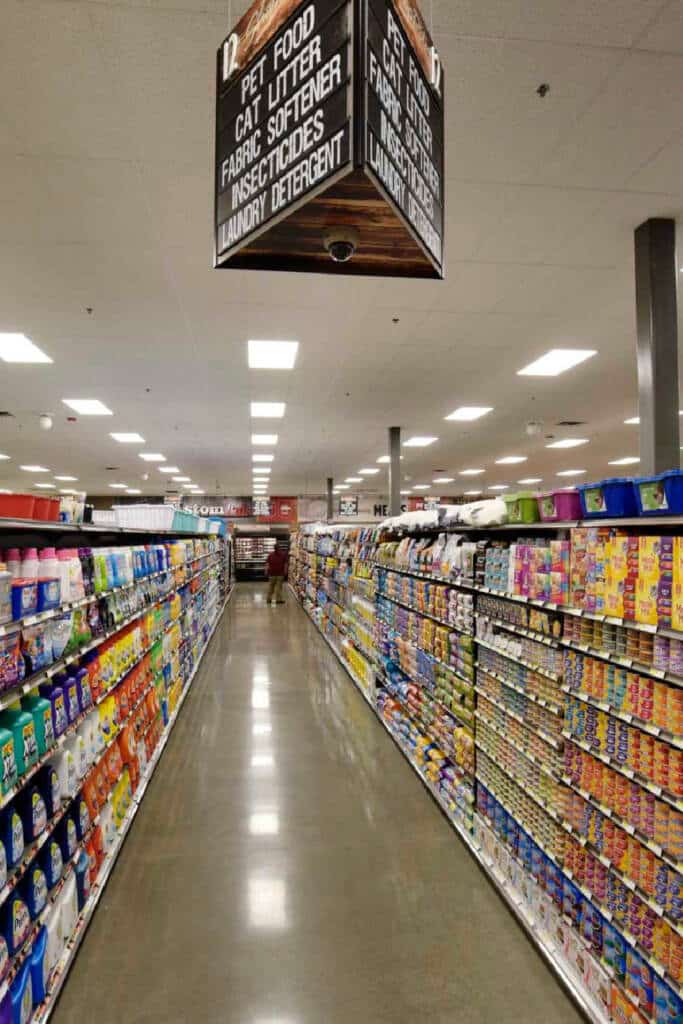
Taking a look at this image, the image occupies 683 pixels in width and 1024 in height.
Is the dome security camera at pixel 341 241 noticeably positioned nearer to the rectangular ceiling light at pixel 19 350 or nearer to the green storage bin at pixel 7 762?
the green storage bin at pixel 7 762

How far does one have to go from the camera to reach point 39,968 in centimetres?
249

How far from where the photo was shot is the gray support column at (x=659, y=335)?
394 centimetres

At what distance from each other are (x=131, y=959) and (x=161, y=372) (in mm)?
6054

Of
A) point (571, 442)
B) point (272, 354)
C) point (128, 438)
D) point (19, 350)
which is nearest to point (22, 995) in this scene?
point (272, 354)

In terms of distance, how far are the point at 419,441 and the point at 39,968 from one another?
1101cm

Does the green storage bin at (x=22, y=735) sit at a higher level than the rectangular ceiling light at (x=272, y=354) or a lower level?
lower

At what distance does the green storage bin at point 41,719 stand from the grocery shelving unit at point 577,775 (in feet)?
7.71

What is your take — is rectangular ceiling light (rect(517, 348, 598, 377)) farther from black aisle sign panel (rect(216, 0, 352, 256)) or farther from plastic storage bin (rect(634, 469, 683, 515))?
black aisle sign panel (rect(216, 0, 352, 256))

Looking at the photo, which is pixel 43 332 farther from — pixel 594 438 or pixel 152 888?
pixel 594 438

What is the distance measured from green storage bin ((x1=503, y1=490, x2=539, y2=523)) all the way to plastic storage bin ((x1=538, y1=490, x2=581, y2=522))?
0.17 meters

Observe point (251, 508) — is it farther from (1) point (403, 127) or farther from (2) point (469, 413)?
(1) point (403, 127)

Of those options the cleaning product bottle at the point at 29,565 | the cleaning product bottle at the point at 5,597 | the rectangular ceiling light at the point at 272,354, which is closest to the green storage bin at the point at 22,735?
the cleaning product bottle at the point at 5,597

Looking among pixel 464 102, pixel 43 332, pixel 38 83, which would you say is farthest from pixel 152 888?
pixel 43 332

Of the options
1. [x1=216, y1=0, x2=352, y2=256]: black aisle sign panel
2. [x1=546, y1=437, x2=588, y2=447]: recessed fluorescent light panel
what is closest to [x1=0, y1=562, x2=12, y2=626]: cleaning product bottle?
[x1=216, y1=0, x2=352, y2=256]: black aisle sign panel
